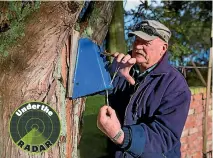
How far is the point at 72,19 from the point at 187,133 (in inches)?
147

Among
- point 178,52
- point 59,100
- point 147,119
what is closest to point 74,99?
point 59,100

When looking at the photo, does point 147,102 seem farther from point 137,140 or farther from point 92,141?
point 92,141

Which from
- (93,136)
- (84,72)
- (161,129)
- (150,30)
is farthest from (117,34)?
(161,129)

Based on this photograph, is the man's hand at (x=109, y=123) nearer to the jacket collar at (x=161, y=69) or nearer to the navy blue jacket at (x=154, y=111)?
the navy blue jacket at (x=154, y=111)

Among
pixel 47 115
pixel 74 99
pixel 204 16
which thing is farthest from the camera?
pixel 204 16

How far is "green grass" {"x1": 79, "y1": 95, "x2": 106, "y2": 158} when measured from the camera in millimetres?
5645

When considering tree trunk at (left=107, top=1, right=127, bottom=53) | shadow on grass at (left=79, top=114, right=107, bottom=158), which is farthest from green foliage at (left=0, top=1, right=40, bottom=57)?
shadow on grass at (left=79, top=114, right=107, bottom=158)

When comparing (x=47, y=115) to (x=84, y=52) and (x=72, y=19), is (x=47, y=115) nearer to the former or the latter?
(x=84, y=52)

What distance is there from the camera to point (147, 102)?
1873mm

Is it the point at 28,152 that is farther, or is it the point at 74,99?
the point at 74,99

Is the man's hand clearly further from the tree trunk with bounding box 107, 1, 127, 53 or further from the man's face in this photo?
the tree trunk with bounding box 107, 1, 127, 53

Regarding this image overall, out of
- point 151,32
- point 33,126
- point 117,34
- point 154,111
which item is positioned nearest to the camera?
point 33,126

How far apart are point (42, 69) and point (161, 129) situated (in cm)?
62

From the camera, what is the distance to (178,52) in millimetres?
7145
